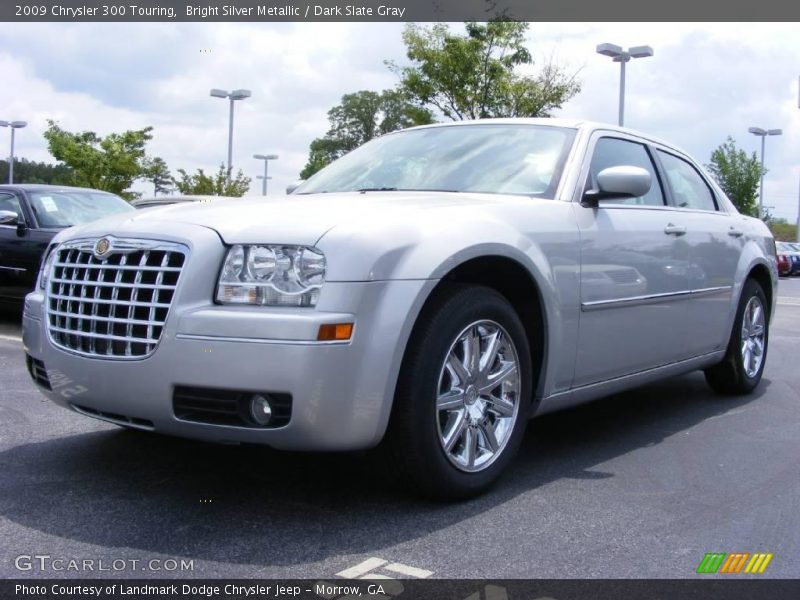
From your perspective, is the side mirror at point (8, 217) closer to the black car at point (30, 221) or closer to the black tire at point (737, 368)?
the black car at point (30, 221)

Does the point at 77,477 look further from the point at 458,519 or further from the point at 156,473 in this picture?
the point at 458,519

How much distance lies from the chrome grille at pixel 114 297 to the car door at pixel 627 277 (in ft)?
5.87

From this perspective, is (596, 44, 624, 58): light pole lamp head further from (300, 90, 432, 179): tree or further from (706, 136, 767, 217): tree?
(300, 90, 432, 179): tree

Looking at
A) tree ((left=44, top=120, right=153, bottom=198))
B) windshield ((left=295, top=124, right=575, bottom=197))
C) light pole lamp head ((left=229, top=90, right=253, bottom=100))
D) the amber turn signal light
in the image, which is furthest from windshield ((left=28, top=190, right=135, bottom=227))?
tree ((left=44, top=120, right=153, bottom=198))

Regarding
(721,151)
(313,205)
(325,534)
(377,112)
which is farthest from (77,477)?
(377,112)

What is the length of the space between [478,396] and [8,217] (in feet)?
22.8

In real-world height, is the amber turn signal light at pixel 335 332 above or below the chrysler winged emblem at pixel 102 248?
below

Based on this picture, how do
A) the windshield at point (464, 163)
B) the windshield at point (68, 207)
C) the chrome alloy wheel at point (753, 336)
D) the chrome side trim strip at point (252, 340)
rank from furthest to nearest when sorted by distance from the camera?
the windshield at point (68, 207)
the chrome alloy wheel at point (753, 336)
the windshield at point (464, 163)
the chrome side trim strip at point (252, 340)

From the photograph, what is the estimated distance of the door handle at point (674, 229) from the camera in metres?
4.71

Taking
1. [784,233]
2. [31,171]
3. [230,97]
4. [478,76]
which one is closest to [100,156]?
[230,97]

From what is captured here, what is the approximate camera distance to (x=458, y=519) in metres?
3.29

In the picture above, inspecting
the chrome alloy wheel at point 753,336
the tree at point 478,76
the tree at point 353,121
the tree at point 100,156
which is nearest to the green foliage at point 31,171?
the tree at point 353,121

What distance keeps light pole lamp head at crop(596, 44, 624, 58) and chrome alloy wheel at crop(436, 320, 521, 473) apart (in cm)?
1998

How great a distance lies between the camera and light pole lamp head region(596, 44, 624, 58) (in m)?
22.2
